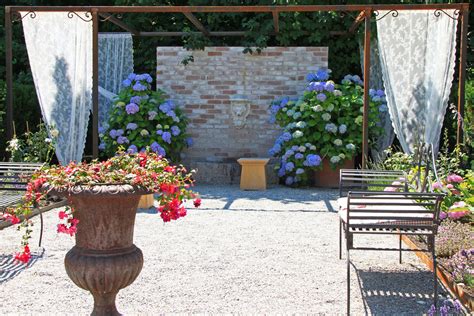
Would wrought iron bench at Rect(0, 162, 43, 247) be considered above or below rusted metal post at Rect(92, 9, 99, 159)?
below

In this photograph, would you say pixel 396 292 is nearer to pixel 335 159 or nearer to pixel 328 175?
pixel 335 159

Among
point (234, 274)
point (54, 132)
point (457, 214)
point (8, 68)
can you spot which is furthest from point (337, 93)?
point (234, 274)

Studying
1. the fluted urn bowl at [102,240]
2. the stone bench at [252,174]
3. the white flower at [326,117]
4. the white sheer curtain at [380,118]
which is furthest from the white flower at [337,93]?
the fluted urn bowl at [102,240]

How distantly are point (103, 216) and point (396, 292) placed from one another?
189 centimetres

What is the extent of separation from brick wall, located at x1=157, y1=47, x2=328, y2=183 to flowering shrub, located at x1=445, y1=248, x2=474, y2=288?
636cm

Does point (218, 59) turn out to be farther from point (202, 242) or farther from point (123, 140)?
point (202, 242)

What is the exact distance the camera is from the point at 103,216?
2936 millimetres

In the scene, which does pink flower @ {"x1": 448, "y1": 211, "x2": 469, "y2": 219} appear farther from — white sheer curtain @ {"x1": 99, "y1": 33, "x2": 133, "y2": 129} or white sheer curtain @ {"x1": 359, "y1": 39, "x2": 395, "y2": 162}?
white sheer curtain @ {"x1": 99, "y1": 33, "x2": 133, "y2": 129}

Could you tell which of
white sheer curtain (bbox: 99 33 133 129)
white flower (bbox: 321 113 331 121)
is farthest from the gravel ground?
white sheer curtain (bbox: 99 33 133 129)

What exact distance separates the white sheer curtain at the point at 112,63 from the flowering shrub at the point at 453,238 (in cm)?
647

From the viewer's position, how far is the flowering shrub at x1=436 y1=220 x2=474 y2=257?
4.44 m

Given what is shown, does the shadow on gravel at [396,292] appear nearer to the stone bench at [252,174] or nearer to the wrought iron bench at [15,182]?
the wrought iron bench at [15,182]

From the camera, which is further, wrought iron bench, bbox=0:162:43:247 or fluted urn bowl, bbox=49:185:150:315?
wrought iron bench, bbox=0:162:43:247

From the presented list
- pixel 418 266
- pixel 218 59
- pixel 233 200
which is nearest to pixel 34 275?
pixel 418 266
